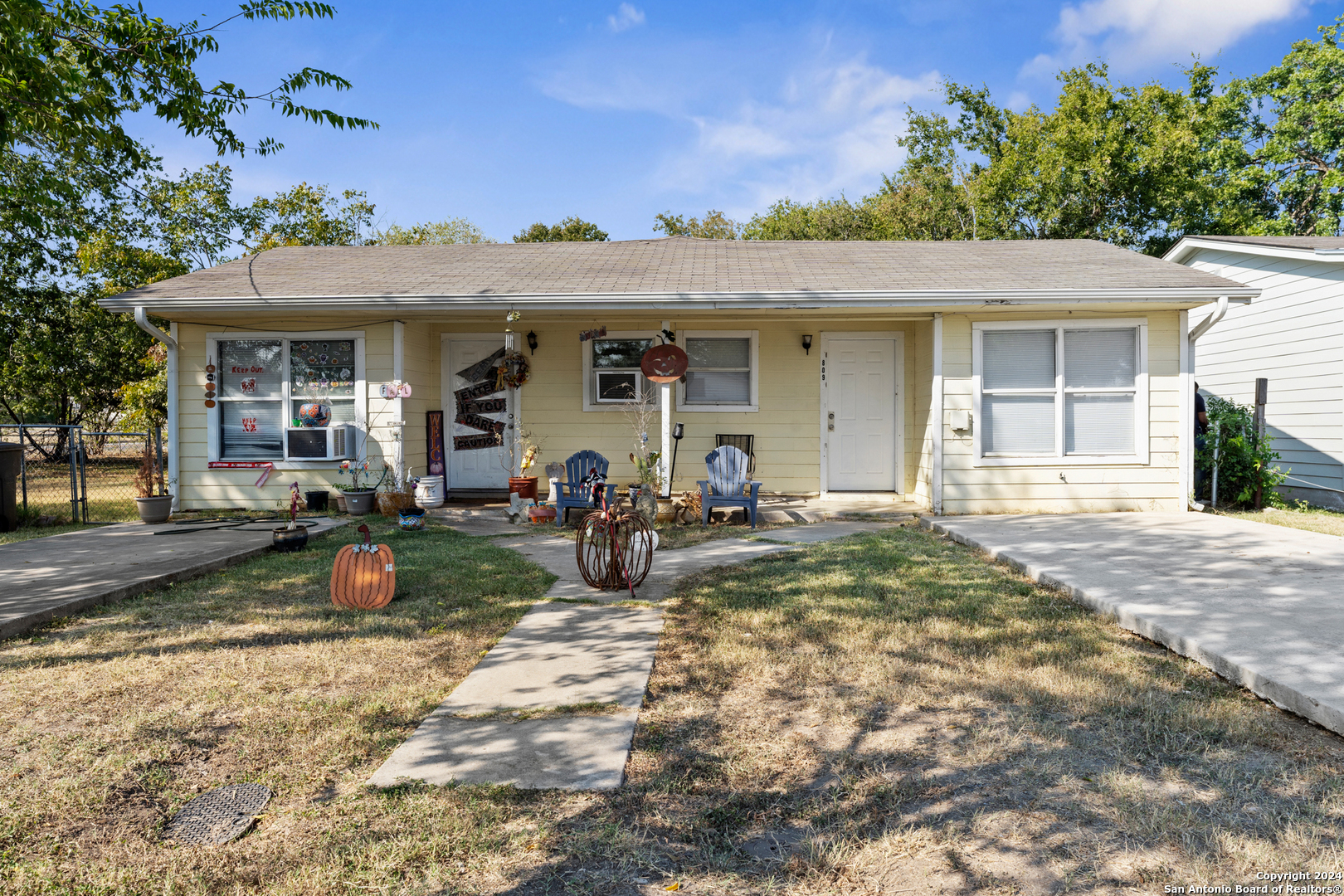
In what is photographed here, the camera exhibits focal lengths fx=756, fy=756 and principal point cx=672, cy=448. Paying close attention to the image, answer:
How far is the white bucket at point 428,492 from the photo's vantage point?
8219 mm

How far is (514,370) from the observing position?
30.7 feet

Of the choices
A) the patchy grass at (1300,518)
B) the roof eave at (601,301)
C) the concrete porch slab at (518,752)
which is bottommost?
the concrete porch slab at (518,752)

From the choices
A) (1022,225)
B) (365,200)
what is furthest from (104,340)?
(1022,225)

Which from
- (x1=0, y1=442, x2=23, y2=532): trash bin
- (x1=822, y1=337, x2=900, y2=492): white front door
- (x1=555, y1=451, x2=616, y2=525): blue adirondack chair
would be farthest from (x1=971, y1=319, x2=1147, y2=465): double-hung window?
(x1=0, y1=442, x2=23, y2=532): trash bin

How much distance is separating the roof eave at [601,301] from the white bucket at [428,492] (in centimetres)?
188

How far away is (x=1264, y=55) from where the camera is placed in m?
23.2

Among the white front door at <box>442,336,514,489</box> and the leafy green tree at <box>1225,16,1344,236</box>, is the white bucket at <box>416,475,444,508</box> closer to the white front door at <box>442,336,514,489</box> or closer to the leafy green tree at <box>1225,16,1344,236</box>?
the white front door at <box>442,336,514,489</box>

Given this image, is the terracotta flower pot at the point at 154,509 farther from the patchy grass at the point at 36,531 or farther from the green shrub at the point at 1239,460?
the green shrub at the point at 1239,460

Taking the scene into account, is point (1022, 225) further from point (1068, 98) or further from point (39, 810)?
point (39, 810)

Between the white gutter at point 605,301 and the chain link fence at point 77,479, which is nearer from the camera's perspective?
the white gutter at point 605,301

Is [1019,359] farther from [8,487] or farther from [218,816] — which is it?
[8,487]

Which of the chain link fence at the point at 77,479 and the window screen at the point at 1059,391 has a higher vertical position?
the window screen at the point at 1059,391

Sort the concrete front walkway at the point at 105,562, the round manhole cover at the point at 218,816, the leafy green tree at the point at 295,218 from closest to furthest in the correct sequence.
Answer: the round manhole cover at the point at 218,816, the concrete front walkway at the point at 105,562, the leafy green tree at the point at 295,218

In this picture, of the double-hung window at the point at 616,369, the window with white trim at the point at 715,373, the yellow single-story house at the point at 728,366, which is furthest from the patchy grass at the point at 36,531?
the window with white trim at the point at 715,373
